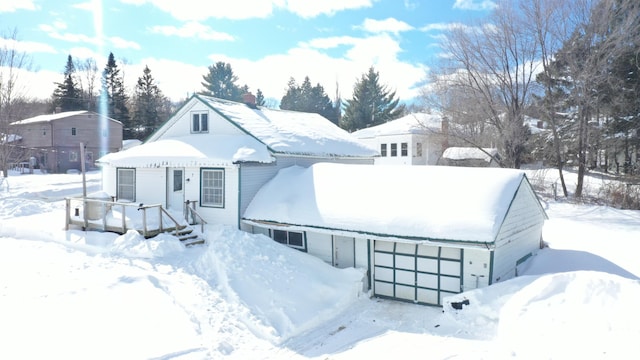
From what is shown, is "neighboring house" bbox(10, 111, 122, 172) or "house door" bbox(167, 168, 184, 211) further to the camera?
"neighboring house" bbox(10, 111, 122, 172)

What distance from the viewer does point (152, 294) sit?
1098cm

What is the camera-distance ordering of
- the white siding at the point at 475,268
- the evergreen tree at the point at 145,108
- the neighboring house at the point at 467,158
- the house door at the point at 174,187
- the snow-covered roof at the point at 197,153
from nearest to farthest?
the white siding at the point at 475,268
the snow-covered roof at the point at 197,153
the house door at the point at 174,187
the neighboring house at the point at 467,158
the evergreen tree at the point at 145,108

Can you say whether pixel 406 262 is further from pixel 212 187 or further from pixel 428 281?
pixel 212 187

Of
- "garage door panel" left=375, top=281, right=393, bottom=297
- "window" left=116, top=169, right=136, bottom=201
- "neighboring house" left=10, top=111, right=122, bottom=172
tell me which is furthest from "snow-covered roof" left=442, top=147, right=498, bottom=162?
"neighboring house" left=10, top=111, right=122, bottom=172

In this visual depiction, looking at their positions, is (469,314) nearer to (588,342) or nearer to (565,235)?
(588,342)

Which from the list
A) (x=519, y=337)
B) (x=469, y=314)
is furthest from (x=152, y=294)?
(x=519, y=337)

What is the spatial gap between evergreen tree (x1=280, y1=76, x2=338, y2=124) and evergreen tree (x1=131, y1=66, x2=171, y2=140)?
20.0m

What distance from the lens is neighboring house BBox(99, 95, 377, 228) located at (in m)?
16.0

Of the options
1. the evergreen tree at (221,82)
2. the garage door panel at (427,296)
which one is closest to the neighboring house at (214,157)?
the garage door panel at (427,296)

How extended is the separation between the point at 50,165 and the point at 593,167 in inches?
2164

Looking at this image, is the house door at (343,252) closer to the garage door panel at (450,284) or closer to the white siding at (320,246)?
the white siding at (320,246)

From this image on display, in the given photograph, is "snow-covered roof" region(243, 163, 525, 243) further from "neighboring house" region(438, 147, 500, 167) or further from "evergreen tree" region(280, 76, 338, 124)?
"evergreen tree" region(280, 76, 338, 124)

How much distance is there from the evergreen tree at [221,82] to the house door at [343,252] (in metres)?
51.0

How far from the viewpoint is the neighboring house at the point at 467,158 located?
39781 mm
